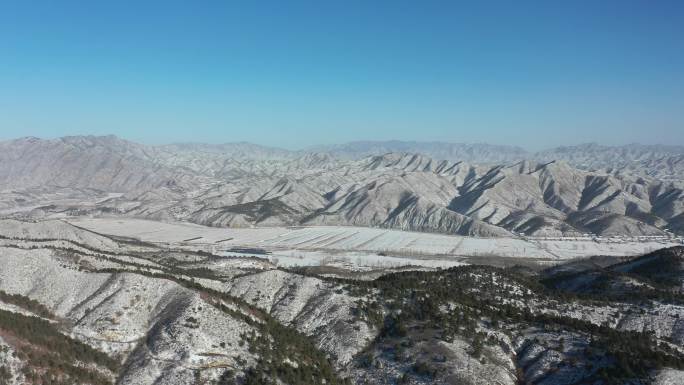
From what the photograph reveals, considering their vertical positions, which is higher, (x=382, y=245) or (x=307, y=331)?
(x=307, y=331)

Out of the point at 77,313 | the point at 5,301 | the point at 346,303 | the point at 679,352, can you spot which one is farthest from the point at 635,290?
the point at 5,301

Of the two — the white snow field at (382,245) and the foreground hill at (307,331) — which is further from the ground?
the foreground hill at (307,331)

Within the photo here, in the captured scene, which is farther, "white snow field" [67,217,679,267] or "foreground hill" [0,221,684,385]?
"white snow field" [67,217,679,267]

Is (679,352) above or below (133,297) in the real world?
below

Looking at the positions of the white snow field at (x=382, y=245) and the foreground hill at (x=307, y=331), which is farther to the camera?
the white snow field at (x=382, y=245)

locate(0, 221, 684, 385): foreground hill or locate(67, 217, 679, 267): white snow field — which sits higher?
locate(0, 221, 684, 385): foreground hill

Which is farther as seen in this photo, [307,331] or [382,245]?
[382,245]

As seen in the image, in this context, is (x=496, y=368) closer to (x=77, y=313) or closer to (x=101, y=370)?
(x=101, y=370)

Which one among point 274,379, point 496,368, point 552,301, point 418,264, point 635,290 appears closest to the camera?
point 274,379
